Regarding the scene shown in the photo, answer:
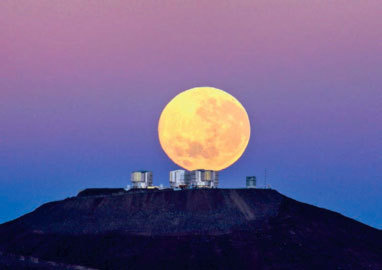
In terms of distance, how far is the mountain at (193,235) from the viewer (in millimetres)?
76125

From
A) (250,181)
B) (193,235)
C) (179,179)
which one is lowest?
(193,235)

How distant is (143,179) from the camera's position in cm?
10506

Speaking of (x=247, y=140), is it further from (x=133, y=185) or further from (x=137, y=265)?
(x=137, y=265)

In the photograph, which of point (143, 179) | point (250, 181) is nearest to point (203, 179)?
point (250, 181)

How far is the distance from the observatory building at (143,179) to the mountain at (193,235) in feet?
25.9

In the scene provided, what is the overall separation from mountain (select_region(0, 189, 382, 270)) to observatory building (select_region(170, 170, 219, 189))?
440cm

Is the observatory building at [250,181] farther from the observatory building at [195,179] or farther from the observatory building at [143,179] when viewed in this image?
the observatory building at [143,179]

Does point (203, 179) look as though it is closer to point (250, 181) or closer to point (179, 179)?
point (179, 179)

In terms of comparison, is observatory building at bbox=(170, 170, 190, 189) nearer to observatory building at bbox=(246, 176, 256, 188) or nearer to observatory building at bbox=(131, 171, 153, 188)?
observatory building at bbox=(131, 171, 153, 188)

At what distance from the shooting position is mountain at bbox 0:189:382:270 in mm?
76125

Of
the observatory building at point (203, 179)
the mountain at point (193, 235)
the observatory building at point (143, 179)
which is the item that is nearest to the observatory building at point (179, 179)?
the observatory building at point (203, 179)

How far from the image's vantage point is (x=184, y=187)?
97312mm

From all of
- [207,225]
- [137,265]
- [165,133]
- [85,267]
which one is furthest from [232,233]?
[165,133]

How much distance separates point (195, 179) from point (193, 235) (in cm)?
1634
